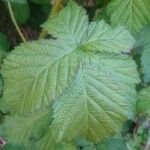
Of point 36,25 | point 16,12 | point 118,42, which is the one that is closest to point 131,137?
point 36,25

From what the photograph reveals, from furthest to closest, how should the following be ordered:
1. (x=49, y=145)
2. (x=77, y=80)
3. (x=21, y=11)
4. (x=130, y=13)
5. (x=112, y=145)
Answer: (x=21, y=11)
(x=112, y=145)
(x=49, y=145)
(x=130, y=13)
(x=77, y=80)

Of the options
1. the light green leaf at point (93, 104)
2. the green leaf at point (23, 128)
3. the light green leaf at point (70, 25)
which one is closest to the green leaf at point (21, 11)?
the green leaf at point (23, 128)

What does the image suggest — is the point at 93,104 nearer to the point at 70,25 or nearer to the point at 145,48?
the point at 70,25

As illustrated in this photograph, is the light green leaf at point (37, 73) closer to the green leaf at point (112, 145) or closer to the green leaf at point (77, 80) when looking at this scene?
the green leaf at point (77, 80)

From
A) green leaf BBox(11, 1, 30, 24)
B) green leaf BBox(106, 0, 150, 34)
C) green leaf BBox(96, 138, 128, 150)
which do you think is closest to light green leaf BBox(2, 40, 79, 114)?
green leaf BBox(106, 0, 150, 34)

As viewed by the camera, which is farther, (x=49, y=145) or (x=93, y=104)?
(x=49, y=145)

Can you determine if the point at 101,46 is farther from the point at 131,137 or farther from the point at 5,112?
the point at 131,137

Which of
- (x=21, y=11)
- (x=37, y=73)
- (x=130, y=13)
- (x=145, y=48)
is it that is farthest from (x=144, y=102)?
(x=21, y=11)
